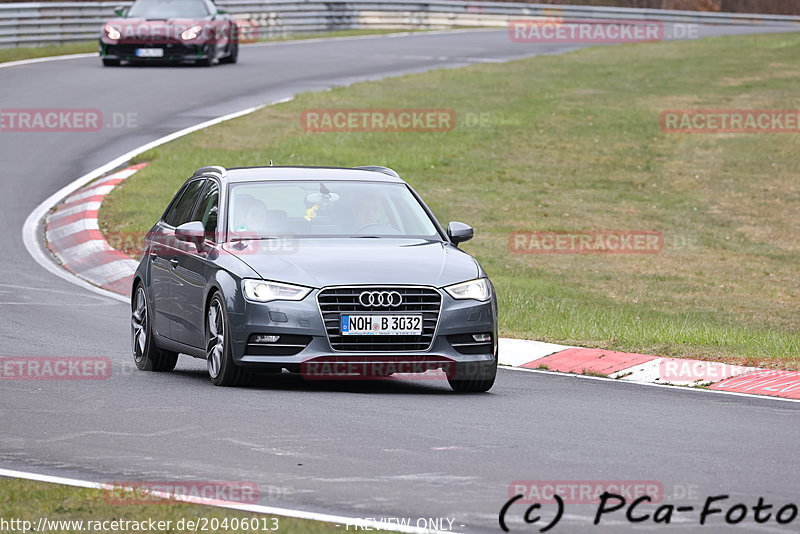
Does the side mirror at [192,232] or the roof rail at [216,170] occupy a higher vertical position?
the roof rail at [216,170]

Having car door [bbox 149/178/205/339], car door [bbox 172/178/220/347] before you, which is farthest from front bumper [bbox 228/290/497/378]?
car door [bbox 149/178/205/339]

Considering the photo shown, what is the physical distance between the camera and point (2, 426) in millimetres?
9109

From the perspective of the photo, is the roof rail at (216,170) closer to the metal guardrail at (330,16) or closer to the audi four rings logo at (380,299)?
the audi four rings logo at (380,299)

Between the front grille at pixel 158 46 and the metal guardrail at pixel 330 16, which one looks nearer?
the front grille at pixel 158 46

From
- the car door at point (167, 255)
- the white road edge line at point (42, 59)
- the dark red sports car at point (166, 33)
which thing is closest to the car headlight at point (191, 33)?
the dark red sports car at point (166, 33)

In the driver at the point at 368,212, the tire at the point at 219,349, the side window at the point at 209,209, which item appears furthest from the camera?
the side window at the point at 209,209

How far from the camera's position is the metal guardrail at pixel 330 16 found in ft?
126

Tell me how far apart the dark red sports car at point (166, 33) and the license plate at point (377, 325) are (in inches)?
975

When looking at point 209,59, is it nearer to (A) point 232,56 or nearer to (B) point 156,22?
(A) point 232,56

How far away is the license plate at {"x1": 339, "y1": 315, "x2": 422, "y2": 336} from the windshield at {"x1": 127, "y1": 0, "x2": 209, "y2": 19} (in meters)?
25.6

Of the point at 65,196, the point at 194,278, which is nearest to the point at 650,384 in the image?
the point at 194,278

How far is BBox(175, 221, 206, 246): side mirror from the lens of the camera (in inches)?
444

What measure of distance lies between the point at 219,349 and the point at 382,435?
2.29m

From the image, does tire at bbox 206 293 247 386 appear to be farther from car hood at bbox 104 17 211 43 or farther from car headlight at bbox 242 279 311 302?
car hood at bbox 104 17 211 43
